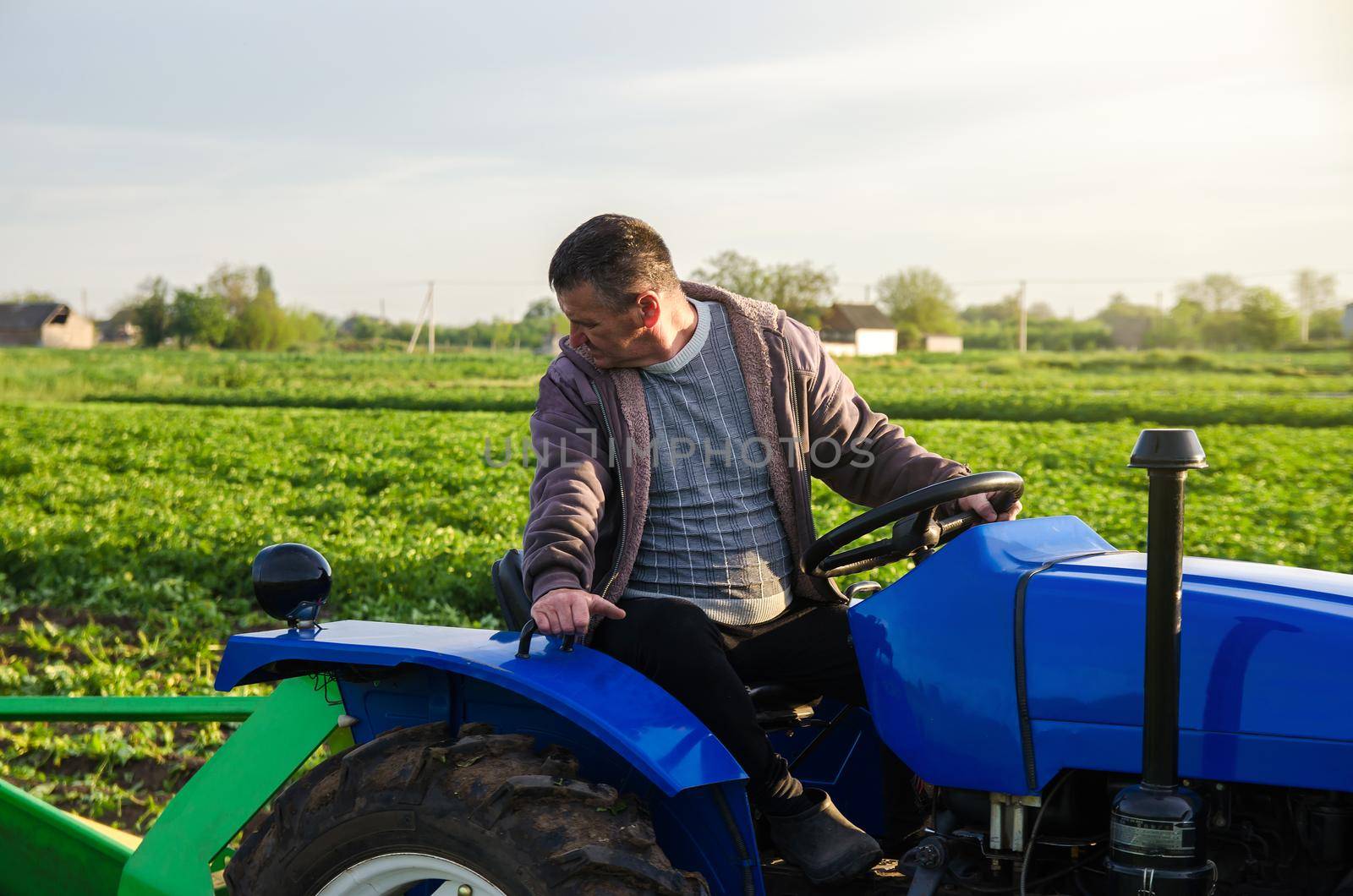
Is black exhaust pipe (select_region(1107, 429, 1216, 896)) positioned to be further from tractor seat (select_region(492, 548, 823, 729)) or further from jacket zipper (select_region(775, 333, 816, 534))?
jacket zipper (select_region(775, 333, 816, 534))

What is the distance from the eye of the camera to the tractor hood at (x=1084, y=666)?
1711 millimetres

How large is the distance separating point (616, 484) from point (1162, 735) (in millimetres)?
1238

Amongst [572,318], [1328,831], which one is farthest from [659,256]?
[1328,831]

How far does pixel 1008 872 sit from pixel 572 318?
1.31 meters

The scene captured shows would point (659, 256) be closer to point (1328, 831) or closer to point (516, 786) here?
point (516, 786)

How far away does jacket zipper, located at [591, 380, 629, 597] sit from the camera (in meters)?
2.46

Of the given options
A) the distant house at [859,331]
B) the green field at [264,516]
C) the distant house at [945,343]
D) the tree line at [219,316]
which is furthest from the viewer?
the tree line at [219,316]

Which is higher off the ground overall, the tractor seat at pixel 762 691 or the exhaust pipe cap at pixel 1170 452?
the exhaust pipe cap at pixel 1170 452

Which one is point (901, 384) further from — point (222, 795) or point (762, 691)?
point (222, 795)

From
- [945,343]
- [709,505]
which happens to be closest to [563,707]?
[709,505]

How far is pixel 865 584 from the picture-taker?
8.36 feet

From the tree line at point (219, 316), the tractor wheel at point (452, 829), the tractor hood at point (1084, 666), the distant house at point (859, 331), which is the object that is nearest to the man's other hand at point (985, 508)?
the tractor hood at point (1084, 666)

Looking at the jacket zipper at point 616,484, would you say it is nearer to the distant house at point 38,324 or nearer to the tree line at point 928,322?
the tree line at point 928,322

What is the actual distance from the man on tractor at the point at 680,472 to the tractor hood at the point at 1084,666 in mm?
417
